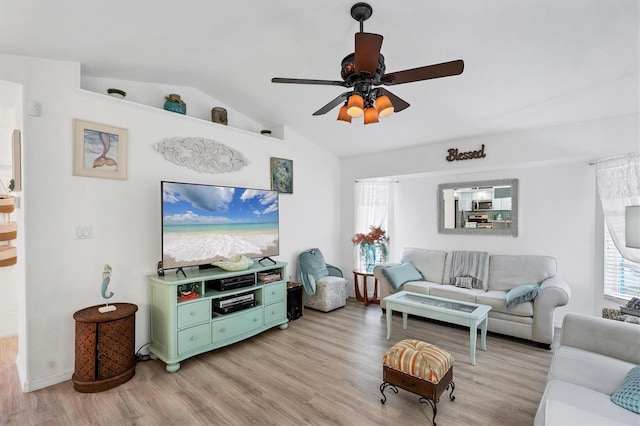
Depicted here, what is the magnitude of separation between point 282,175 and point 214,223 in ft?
4.78

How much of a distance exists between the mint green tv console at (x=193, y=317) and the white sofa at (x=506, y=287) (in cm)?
199

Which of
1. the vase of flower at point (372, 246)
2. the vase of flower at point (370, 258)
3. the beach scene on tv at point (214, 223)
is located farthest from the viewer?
the vase of flower at point (370, 258)

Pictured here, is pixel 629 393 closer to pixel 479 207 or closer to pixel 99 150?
pixel 479 207

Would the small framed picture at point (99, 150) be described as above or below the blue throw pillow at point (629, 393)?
above

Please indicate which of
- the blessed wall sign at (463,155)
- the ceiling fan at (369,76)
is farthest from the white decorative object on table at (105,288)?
the blessed wall sign at (463,155)

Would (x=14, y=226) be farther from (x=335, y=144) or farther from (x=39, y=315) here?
(x=335, y=144)

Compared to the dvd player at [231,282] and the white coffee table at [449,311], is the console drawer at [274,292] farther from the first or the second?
the white coffee table at [449,311]

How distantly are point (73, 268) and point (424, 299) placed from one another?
11.4 feet

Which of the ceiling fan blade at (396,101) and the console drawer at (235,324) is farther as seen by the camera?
the console drawer at (235,324)

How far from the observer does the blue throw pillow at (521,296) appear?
3253 millimetres

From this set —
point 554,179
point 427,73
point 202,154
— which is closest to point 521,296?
point 554,179

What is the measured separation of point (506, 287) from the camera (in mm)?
3820

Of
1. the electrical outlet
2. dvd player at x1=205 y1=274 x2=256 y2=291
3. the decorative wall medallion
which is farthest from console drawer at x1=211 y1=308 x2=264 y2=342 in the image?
the decorative wall medallion

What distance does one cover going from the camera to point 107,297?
2.65m
